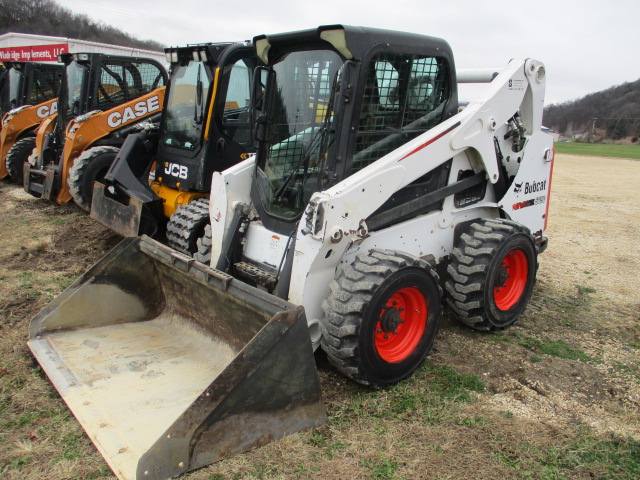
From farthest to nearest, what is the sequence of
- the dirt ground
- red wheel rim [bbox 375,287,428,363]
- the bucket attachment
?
red wheel rim [bbox 375,287,428,363]
the dirt ground
the bucket attachment

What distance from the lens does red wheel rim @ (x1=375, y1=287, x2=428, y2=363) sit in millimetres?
3445

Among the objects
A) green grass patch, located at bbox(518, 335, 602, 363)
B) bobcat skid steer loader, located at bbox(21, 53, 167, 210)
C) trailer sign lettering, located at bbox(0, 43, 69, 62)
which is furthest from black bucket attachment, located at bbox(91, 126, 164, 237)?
trailer sign lettering, located at bbox(0, 43, 69, 62)

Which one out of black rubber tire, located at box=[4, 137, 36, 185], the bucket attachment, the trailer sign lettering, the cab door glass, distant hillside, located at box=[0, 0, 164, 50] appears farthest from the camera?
distant hillside, located at box=[0, 0, 164, 50]

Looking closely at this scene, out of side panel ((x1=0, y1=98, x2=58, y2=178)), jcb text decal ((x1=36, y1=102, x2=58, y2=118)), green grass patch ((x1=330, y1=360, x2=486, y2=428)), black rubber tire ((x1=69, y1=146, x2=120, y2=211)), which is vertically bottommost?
green grass patch ((x1=330, y1=360, x2=486, y2=428))

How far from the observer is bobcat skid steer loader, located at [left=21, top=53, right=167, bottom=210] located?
7480 millimetres

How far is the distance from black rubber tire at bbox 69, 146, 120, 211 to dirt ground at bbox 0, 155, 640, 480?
77.3 inches

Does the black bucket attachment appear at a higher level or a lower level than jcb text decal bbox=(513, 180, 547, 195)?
lower

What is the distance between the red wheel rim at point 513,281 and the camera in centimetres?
450

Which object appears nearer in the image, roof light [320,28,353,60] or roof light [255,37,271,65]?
roof light [320,28,353,60]

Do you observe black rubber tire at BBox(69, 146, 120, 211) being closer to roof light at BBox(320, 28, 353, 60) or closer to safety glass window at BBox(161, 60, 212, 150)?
safety glass window at BBox(161, 60, 212, 150)

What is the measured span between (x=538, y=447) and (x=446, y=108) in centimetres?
239

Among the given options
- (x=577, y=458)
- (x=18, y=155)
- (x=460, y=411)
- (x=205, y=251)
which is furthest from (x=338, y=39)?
(x=18, y=155)

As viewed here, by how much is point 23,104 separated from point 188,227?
8.49m

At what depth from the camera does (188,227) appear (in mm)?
5180
